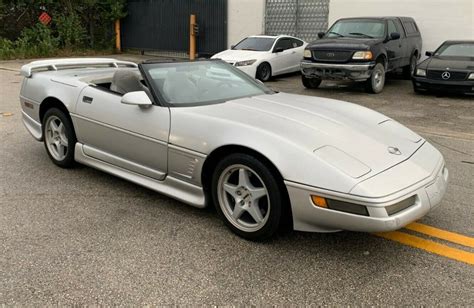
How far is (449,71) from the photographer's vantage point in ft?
32.9

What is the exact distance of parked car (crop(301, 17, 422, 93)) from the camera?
1042cm

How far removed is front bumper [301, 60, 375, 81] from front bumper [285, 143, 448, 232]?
302 inches

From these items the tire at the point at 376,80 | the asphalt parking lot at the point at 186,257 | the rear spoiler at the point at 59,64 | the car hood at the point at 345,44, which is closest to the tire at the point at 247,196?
the asphalt parking lot at the point at 186,257

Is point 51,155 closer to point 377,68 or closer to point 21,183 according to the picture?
point 21,183

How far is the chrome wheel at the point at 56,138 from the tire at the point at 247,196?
222cm

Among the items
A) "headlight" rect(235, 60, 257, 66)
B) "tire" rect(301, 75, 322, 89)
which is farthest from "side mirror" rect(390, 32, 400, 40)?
"headlight" rect(235, 60, 257, 66)

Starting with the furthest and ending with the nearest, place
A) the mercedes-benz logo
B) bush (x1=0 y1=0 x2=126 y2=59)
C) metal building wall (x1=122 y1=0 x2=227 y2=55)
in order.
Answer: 1. bush (x1=0 y1=0 x2=126 y2=59)
2. metal building wall (x1=122 y1=0 x2=227 y2=55)
3. the mercedes-benz logo

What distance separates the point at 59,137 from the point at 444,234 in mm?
3856

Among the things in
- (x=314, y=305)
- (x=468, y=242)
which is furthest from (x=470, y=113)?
(x=314, y=305)

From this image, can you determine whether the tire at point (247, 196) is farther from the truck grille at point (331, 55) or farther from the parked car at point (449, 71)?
the parked car at point (449, 71)

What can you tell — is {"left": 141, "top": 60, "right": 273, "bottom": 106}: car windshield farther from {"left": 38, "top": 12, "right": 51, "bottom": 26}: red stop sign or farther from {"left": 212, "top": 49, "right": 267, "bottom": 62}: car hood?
{"left": 38, "top": 12, "right": 51, "bottom": 26}: red stop sign

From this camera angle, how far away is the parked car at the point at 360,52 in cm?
1042

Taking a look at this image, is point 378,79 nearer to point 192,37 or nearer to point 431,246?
point 431,246

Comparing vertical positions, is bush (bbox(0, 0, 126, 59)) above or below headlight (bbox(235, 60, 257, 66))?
above
